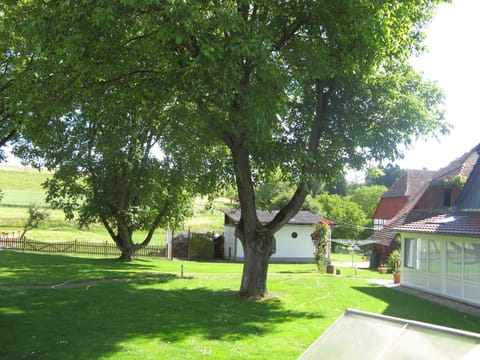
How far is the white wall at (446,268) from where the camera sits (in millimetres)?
18438

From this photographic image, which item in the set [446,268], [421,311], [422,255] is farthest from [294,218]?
[421,311]

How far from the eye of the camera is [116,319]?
11828 millimetres

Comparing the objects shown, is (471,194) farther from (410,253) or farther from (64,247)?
(64,247)

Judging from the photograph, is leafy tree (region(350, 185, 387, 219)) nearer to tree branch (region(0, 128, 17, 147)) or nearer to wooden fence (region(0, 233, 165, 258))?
wooden fence (region(0, 233, 165, 258))

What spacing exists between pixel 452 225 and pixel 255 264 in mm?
8984

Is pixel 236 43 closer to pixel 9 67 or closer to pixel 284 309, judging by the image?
pixel 284 309

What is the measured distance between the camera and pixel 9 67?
23.2m

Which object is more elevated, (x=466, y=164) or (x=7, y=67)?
(x=7, y=67)

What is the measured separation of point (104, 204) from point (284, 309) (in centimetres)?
1803

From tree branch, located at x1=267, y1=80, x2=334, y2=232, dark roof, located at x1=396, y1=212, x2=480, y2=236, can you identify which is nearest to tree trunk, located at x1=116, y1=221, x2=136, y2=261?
tree branch, located at x1=267, y1=80, x2=334, y2=232

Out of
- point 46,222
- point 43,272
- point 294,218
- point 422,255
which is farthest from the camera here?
point 46,222

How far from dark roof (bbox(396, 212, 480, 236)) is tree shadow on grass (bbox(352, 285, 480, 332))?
293 cm

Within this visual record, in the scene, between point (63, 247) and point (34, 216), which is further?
point (34, 216)

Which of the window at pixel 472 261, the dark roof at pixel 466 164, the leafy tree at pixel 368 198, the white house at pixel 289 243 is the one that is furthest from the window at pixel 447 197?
the leafy tree at pixel 368 198
